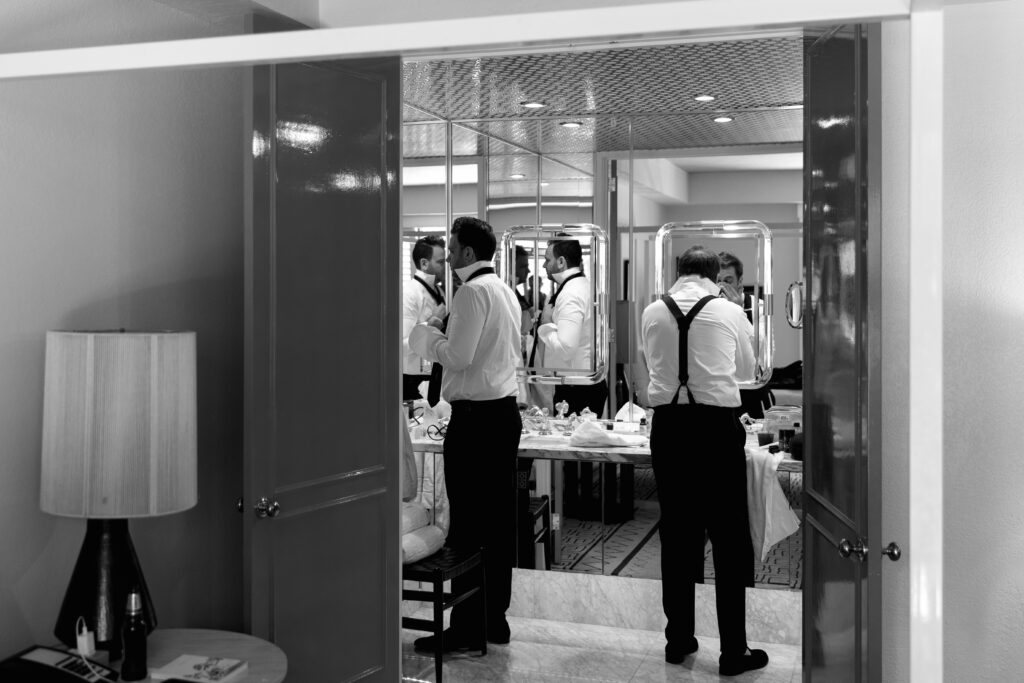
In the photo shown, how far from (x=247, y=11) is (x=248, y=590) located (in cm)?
161

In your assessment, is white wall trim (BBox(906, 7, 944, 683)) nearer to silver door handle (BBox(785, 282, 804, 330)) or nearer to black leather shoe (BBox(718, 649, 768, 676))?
black leather shoe (BBox(718, 649, 768, 676))

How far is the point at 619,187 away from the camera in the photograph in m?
4.94

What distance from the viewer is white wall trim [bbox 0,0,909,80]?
146 cm

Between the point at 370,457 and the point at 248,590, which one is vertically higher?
the point at 370,457

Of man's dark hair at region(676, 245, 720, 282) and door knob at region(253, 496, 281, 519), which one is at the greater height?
man's dark hair at region(676, 245, 720, 282)

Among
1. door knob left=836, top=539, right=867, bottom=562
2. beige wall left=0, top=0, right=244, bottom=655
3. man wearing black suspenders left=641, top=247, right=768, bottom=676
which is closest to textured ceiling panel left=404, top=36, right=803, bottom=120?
man wearing black suspenders left=641, top=247, right=768, bottom=676

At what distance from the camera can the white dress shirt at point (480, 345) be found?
4234mm

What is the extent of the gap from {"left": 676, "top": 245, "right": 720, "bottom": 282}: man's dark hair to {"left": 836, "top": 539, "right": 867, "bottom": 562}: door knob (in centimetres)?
176

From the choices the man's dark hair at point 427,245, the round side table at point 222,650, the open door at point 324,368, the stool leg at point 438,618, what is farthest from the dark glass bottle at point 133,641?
the man's dark hair at point 427,245

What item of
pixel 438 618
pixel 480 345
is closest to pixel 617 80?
pixel 480 345

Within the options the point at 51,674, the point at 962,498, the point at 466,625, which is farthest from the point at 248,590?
the point at 962,498

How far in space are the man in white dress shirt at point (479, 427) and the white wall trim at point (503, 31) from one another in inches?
98.9

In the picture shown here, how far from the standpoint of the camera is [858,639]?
2.61 meters

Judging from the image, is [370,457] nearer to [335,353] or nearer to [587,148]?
[335,353]
